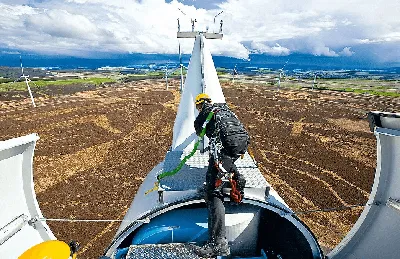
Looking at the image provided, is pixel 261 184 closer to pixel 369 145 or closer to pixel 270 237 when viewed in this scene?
pixel 270 237

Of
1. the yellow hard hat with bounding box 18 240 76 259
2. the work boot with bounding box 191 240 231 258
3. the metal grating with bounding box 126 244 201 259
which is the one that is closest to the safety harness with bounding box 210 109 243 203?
the work boot with bounding box 191 240 231 258

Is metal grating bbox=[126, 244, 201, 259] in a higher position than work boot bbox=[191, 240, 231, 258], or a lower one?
lower

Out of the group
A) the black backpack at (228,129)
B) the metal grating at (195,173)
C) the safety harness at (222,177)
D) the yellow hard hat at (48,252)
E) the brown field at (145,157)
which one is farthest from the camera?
the brown field at (145,157)

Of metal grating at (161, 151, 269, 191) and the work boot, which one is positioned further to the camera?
metal grating at (161, 151, 269, 191)

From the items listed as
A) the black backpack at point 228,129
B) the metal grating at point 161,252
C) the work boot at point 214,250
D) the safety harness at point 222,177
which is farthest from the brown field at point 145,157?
the black backpack at point 228,129

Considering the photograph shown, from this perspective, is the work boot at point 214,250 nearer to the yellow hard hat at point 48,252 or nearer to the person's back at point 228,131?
the person's back at point 228,131

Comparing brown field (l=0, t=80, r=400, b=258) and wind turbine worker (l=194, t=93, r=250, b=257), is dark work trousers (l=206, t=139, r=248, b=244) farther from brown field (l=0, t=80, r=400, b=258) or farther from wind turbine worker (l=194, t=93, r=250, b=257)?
brown field (l=0, t=80, r=400, b=258)

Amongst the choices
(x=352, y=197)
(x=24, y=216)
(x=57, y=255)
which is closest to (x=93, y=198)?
(x=24, y=216)
